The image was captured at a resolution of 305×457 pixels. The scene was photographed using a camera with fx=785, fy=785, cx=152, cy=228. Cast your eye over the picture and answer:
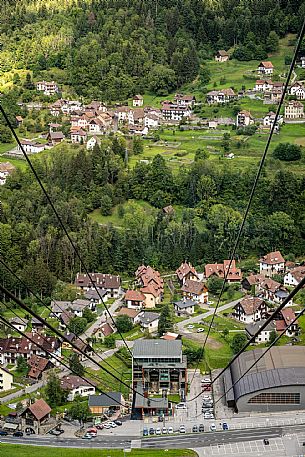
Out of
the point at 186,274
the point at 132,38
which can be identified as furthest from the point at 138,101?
the point at 186,274

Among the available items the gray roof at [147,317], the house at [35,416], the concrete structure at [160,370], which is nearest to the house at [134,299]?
the gray roof at [147,317]

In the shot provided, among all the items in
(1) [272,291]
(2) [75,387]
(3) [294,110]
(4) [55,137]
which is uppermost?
(3) [294,110]

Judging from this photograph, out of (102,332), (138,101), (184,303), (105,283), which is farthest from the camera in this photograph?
(138,101)

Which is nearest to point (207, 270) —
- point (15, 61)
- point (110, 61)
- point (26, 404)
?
point (26, 404)

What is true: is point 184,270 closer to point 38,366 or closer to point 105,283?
point 105,283

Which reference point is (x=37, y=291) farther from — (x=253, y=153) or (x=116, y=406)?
(x=253, y=153)

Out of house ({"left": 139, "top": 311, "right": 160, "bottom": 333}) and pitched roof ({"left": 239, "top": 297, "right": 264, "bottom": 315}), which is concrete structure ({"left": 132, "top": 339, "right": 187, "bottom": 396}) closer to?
house ({"left": 139, "top": 311, "right": 160, "bottom": 333})

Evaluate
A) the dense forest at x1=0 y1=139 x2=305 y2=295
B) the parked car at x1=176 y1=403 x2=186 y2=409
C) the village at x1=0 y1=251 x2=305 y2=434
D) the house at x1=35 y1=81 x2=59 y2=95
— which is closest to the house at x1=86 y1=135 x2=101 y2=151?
the dense forest at x1=0 y1=139 x2=305 y2=295
